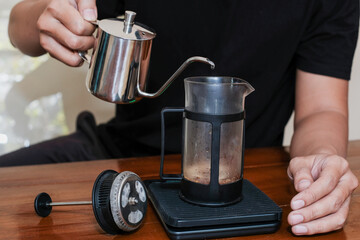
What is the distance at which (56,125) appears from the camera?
223 centimetres

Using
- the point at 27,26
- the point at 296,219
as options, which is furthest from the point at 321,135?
the point at 27,26

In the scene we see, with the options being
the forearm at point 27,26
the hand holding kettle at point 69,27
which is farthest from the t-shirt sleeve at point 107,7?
the hand holding kettle at point 69,27

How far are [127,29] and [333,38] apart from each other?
0.68m

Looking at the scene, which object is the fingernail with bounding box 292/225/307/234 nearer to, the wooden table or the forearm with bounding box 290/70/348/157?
the wooden table

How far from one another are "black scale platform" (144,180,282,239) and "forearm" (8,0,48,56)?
2.17ft

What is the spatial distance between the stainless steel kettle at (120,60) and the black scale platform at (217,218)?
22 cm

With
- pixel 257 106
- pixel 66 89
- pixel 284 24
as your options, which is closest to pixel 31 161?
pixel 257 106

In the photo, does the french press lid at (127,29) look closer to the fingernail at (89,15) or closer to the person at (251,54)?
the fingernail at (89,15)

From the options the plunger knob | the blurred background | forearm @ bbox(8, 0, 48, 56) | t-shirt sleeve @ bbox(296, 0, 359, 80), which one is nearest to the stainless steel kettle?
the plunger knob

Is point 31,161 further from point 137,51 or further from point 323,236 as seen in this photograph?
point 323,236

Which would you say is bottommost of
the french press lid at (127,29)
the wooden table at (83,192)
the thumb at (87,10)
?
the wooden table at (83,192)

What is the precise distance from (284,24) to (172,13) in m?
0.31

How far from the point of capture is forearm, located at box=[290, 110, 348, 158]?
1022 millimetres

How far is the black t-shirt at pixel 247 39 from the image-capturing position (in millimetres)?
1245
